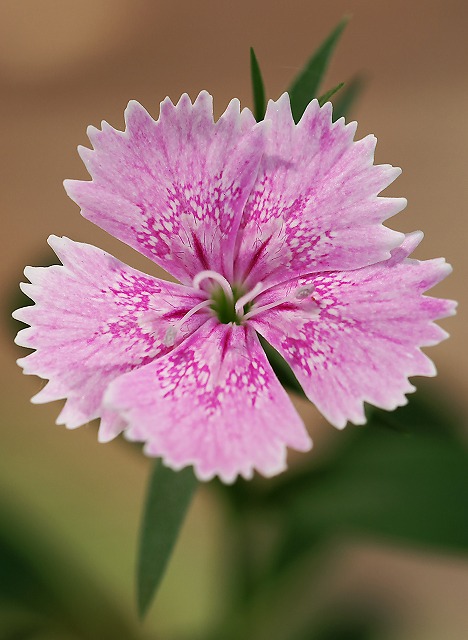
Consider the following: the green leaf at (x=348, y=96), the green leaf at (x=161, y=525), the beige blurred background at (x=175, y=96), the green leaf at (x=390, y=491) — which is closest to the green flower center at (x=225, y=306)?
the green leaf at (x=161, y=525)

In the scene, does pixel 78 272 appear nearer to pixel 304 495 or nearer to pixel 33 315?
pixel 33 315

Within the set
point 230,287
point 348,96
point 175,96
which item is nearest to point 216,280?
point 230,287

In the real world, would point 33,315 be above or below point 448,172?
above

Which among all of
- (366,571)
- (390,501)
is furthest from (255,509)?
Answer: (366,571)

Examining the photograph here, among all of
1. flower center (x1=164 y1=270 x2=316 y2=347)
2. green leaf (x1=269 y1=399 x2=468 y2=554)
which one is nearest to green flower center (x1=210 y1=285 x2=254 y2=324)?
flower center (x1=164 y1=270 x2=316 y2=347)

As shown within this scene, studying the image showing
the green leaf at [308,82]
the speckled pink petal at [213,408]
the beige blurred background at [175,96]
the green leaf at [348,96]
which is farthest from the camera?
the beige blurred background at [175,96]

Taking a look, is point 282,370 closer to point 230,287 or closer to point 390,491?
point 230,287

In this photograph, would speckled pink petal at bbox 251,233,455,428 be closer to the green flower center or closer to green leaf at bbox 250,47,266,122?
the green flower center

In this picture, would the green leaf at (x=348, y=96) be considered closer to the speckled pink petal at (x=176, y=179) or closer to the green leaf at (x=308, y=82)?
the green leaf at (x=308, y=82)
